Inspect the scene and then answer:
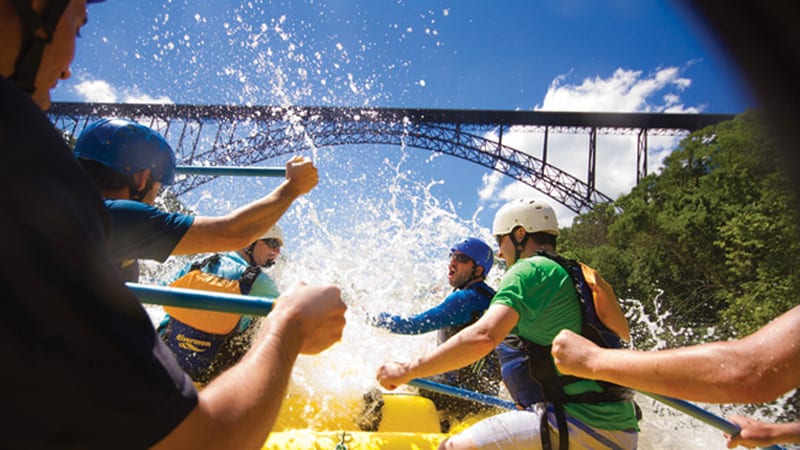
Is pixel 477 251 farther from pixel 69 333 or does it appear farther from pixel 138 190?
pixel 69 333

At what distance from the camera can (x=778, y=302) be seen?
1734 cm

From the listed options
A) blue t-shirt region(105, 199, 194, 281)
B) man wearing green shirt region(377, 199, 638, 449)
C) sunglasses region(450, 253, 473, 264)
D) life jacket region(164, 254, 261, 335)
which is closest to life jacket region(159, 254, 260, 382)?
life jacket region(164, 254, 261, 335)

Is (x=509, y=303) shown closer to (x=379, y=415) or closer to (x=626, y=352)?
(x=626, y=352)

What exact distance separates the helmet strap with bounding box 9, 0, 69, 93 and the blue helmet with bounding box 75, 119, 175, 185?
84.1 inches

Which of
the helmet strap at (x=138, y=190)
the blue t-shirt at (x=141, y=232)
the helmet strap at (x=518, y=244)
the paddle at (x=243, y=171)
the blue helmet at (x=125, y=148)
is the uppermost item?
the blue helmet at (x=125, y=148)

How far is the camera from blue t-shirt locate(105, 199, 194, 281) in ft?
8.55

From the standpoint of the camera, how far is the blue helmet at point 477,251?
6.12 meters

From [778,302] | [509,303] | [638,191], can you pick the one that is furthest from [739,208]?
[509,303]

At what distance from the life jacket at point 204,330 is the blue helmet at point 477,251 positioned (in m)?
2.80

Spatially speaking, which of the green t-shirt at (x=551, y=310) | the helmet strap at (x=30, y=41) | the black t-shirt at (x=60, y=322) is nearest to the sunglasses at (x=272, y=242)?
the green t-shirt at (x=551, y=310)

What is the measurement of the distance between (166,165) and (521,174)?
47785 mm

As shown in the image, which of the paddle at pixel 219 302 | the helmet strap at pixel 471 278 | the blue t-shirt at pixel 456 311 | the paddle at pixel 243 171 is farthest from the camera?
the helmet strap at pixel 471 278

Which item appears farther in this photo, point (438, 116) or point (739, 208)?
point (438, 116)

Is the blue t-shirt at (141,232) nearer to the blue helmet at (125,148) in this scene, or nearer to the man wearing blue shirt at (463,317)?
the blue helmet at (125,148)
